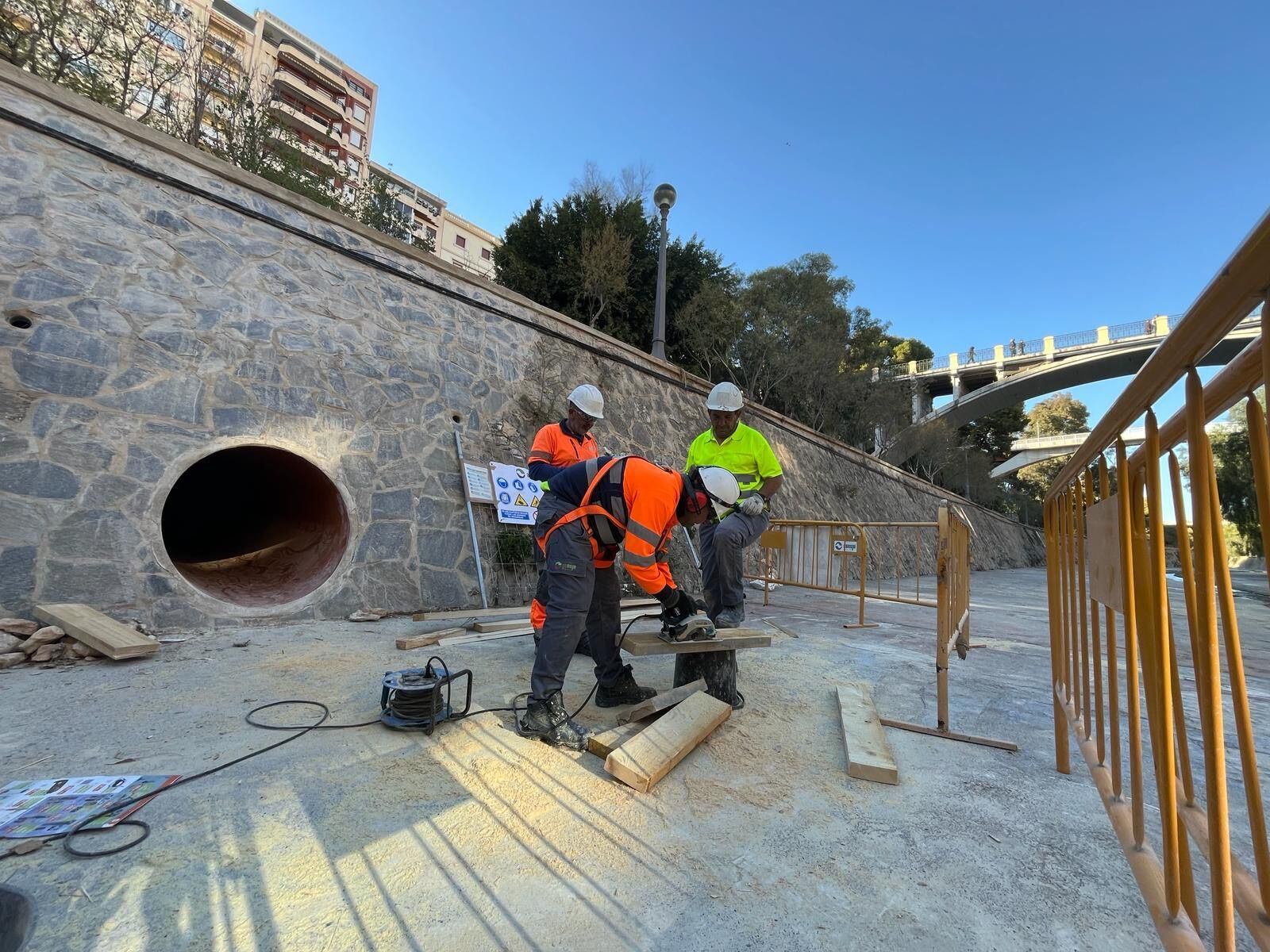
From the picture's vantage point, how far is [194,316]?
4887 millimetres

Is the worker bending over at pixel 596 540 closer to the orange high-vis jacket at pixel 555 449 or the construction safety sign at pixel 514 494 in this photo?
the orange high-vis jacket at pixel 555 449

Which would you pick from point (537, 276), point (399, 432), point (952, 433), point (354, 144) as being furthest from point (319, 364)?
point (354, 144)

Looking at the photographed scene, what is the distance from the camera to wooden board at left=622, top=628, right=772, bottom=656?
113 inches

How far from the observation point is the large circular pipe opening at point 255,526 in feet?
17.7

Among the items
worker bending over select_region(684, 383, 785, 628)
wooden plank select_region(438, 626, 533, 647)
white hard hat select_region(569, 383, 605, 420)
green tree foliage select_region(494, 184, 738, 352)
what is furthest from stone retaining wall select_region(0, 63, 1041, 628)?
green tree foliage select_region(494, 184, 738, 352)

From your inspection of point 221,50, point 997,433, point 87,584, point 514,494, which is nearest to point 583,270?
point 221,50

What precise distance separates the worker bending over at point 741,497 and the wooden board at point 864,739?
2.93ft

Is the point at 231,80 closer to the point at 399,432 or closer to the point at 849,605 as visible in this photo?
the point at 399,432

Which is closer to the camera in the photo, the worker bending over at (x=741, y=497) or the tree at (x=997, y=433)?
the worker bending over at (x=741, y=497)

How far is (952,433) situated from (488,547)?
Answer: 27.0m

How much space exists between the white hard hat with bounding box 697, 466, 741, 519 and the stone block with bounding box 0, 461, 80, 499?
14.6ft

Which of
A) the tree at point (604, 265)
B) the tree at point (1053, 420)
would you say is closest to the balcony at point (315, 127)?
the tree at point (604, 265)

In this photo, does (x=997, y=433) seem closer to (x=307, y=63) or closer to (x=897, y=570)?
(x=897, y=570)

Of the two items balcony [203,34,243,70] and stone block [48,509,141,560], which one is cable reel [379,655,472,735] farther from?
balcony [203,34,243,70]
